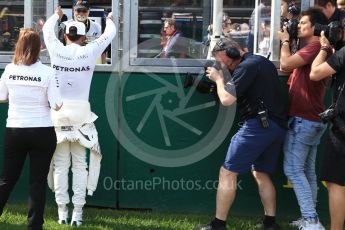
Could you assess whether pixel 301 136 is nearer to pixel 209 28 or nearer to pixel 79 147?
pixel 209 28

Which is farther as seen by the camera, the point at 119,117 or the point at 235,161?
the point at 119,117

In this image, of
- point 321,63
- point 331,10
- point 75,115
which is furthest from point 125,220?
Result: point 331,10

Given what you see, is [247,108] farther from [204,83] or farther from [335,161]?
[335,161]

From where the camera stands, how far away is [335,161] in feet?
16.3

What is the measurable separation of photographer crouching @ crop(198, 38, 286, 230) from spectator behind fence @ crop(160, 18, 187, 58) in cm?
59

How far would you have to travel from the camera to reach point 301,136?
5.57m

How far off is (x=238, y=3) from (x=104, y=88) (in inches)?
59.9

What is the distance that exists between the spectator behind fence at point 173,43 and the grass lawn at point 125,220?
5.11ft

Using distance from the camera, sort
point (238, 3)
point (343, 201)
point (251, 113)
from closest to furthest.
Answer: point (343, 201) → point (251, 113) → point (238, 3)

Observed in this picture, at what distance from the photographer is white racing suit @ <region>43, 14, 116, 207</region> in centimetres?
548

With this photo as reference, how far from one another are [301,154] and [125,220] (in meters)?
1.74

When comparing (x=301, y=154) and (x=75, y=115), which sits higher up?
(x=75, y=115)

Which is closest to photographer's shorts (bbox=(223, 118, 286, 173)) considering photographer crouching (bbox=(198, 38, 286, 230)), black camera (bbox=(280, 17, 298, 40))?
photographer crouching (bbox=(198, 38, 286, 230))

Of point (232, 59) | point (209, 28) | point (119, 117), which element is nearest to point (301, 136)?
point (232, 59)
